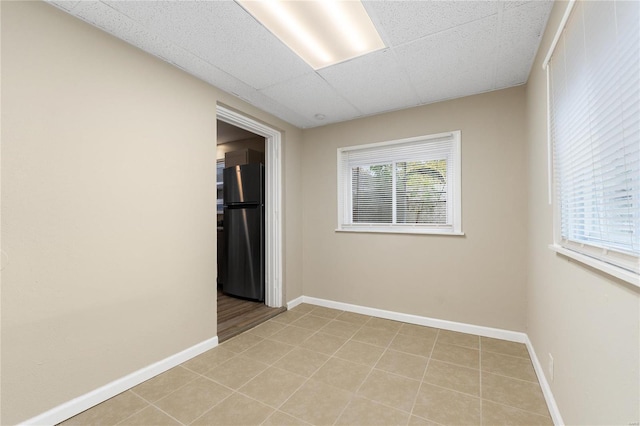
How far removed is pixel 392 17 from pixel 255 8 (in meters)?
0.87

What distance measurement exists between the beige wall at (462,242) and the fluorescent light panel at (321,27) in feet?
4.19

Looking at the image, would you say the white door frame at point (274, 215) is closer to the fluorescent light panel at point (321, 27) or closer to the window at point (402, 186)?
the window at point (402, 186)

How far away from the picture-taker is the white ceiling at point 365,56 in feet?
5.49

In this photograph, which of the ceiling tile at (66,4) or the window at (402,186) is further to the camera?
the window at (402,186)

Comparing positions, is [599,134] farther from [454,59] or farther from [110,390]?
[110,390]

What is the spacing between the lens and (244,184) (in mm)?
3949

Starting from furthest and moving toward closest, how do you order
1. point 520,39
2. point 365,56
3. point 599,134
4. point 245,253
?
point 245,253
point 365,56
point 520,39
point 599,134

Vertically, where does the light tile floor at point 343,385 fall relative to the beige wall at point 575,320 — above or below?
below

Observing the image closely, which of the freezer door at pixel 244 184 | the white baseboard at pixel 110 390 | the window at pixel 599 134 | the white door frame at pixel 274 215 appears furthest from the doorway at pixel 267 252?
the window at pixel 599 134

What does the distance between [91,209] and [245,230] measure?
2.23m

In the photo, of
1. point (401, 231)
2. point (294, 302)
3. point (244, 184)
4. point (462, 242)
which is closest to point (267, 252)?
point (294, 302)

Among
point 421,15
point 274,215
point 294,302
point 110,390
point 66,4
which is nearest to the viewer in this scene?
point 66,4

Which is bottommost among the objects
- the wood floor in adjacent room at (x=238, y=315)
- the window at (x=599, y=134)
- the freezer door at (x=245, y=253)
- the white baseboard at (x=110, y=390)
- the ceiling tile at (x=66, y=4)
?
the wood floor in adjacent room at (x=238, y=315)

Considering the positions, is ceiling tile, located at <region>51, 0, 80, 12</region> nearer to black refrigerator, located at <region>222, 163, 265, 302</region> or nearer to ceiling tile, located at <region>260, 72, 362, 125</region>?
ceiling tile, located at <region>260, 72, 362, 125</region>
